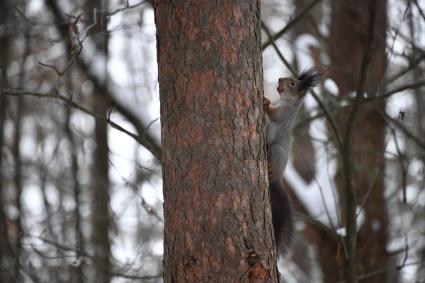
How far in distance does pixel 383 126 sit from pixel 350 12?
3.63 feet

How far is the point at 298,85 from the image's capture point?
3936mm

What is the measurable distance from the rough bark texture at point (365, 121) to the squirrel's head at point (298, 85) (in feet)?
2.94

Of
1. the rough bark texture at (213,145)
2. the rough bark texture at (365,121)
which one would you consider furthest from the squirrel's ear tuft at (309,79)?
the rough bark texture at (213,145)

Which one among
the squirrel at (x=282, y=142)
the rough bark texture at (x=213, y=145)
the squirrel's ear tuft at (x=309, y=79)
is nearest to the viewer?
the rough bark texture at (x=213, y=145)

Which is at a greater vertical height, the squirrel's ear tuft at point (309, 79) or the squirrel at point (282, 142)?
the squirrel's ear tuft at point (309, 79)

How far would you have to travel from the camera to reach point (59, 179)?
7.97 meters

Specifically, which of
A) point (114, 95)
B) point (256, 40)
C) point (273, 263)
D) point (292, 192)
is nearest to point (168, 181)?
point (273, 263)

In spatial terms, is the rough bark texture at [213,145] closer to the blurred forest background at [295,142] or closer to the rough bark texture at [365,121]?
the blurred forest background at [295,142]

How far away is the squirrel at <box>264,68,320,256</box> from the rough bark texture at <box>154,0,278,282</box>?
3.28ft

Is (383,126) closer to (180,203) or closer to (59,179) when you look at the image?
(180,203)

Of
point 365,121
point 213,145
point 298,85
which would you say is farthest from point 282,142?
point 365,121

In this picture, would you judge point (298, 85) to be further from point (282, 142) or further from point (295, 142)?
point (295, 142)

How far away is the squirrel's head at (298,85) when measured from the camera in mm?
3838

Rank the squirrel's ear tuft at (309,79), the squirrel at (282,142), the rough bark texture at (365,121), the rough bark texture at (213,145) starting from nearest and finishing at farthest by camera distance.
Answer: the rough bark texture at (213,145) < the squirrel at (282,142) < the squirrel's ear tuft at (309,79) < the rough bark texture at (365,121)
